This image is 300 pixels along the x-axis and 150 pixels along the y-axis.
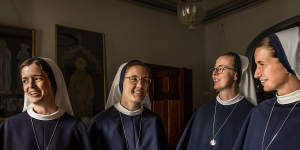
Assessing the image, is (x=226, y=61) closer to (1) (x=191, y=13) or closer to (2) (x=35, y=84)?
(1) (x=191, y=13)

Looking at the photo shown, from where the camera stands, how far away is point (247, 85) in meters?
2.79

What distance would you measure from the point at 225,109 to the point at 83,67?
267cm

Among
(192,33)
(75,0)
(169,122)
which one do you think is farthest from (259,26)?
(75,0)

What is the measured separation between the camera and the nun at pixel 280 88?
1824 millimetres

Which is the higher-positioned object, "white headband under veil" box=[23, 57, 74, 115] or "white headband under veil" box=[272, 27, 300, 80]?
"white headband under veil" box=[272, 27, 300, 80]

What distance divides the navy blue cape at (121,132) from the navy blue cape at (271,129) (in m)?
0.79

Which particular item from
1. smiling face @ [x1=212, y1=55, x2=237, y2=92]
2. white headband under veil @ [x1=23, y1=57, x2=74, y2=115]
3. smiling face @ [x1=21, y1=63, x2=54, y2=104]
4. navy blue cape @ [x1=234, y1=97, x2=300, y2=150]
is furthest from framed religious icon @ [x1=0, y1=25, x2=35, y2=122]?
navy blue cape @ [x1=234, y1=97, x2=300, y2=150]

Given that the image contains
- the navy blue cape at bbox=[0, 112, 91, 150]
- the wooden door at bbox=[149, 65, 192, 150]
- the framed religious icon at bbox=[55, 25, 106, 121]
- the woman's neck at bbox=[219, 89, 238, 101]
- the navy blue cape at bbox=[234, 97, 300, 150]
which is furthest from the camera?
the wooden door at bbox=[149, 65, 192, 150]

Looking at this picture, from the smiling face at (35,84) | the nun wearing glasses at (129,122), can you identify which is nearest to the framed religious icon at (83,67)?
the nun wearing glasses at (129,122)

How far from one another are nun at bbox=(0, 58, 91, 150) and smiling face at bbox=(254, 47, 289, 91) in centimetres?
148

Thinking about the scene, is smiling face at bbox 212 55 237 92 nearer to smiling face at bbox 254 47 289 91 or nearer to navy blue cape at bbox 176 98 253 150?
navy blue cape at bbox 176 98 253 150

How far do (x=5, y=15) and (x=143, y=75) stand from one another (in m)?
2.62

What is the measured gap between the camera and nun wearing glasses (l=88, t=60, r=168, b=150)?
256 centimetres

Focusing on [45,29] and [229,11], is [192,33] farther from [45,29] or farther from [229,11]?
[45,29]
